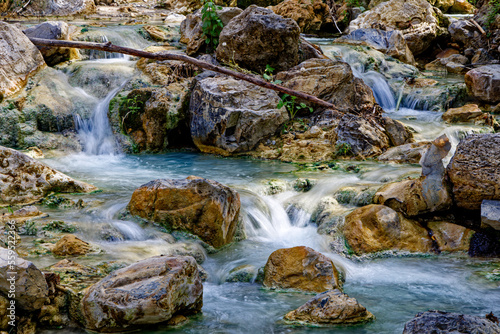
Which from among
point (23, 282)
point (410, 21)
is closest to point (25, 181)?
point (23, 282)

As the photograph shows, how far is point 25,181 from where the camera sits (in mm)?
5914

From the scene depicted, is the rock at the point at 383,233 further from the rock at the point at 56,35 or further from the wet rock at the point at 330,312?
the rock at the point at 56,35

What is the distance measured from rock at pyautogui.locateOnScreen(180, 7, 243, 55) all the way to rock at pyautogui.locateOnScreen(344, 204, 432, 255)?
7069 mm

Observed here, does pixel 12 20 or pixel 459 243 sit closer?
pixel 459 243

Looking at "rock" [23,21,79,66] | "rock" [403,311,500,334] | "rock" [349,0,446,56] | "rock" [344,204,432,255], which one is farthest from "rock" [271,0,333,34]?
"rock" [403,311,500,334]

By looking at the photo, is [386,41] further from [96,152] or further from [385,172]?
[96,152]

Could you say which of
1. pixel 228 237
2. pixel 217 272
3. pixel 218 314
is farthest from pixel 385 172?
pixel 218 314

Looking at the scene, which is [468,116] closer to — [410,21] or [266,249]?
[266,249]

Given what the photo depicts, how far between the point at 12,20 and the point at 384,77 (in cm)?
1221

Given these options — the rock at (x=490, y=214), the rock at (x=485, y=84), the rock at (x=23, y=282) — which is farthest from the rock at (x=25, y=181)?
the rock at (x=485, y=84)

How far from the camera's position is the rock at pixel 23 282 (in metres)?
3.22

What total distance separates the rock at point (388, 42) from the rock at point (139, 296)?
12.2 m

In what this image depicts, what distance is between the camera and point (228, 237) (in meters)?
5.43

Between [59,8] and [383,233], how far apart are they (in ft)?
56.8
